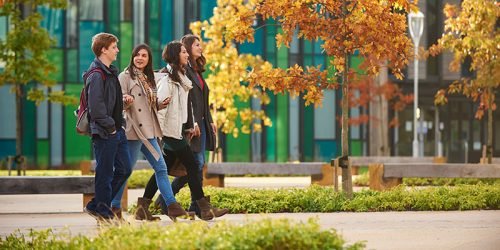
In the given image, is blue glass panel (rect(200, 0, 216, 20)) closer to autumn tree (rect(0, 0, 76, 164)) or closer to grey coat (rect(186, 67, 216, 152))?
autumn tree (rect(0, 0, 76, 164))

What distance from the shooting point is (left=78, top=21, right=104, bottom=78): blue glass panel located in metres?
47.2

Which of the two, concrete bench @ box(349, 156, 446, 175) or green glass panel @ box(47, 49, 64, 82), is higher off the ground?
green glass panel @ box(47, 49, 64, 82)

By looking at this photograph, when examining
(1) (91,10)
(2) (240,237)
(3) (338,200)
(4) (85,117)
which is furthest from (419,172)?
(1) (91,10)

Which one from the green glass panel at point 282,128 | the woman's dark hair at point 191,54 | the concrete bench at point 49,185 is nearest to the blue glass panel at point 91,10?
the green glass panel at point 282,128

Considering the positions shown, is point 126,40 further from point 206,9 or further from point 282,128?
point 282,128

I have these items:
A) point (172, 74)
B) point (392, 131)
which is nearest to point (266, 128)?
point (392, 131)

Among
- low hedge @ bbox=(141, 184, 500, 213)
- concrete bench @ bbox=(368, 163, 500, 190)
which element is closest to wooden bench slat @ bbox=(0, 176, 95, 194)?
low hedge @ bbox=(141, 184, 500, 213)

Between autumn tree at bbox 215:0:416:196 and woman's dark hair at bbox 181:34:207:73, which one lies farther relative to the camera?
autumn tree at bbox 215:0:416:196

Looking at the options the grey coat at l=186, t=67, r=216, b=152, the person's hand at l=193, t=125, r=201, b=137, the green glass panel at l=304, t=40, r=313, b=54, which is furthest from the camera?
the green glass panel at l=304, t=40, r=313, b=54

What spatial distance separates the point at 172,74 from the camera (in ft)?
47.4

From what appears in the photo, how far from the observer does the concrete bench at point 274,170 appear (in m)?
27.6

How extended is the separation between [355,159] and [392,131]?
18.3 m

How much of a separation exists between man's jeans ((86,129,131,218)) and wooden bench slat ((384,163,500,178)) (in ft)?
30.8

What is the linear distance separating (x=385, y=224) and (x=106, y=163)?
316 centimetres
